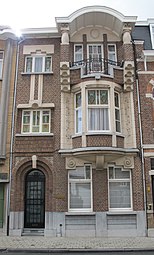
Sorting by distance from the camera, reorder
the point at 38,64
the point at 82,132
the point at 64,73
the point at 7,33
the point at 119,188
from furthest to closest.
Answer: the point at 38,64 → the point at 7,33 → the point at 64,73 → the point at 119,188 → the point at 82,132

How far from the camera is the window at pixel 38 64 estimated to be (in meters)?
15.0

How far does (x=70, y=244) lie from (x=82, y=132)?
5.07m

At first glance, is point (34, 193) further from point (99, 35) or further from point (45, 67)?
point (99, 35)

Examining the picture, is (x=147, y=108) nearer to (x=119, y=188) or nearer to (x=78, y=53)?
(x=119, y=188)

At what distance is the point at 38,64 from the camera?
1513 centimetres

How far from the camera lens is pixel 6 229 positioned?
12.8m

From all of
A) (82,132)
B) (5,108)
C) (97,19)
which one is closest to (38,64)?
(5,108)

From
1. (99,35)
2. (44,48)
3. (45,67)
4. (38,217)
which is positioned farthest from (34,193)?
(99,35)

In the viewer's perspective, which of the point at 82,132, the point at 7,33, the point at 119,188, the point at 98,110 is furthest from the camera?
the point at 7,33

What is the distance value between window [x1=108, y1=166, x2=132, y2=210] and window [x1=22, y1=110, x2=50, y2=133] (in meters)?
4.02

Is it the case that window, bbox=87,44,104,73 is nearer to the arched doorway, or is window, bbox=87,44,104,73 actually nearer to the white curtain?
the white curtain

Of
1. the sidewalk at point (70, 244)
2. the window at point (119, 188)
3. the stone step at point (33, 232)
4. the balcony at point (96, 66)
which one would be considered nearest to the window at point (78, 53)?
the balcony at point (96, 66)

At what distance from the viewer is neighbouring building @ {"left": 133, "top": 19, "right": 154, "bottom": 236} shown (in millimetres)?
12919

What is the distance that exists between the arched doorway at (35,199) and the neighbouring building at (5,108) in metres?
0.98
